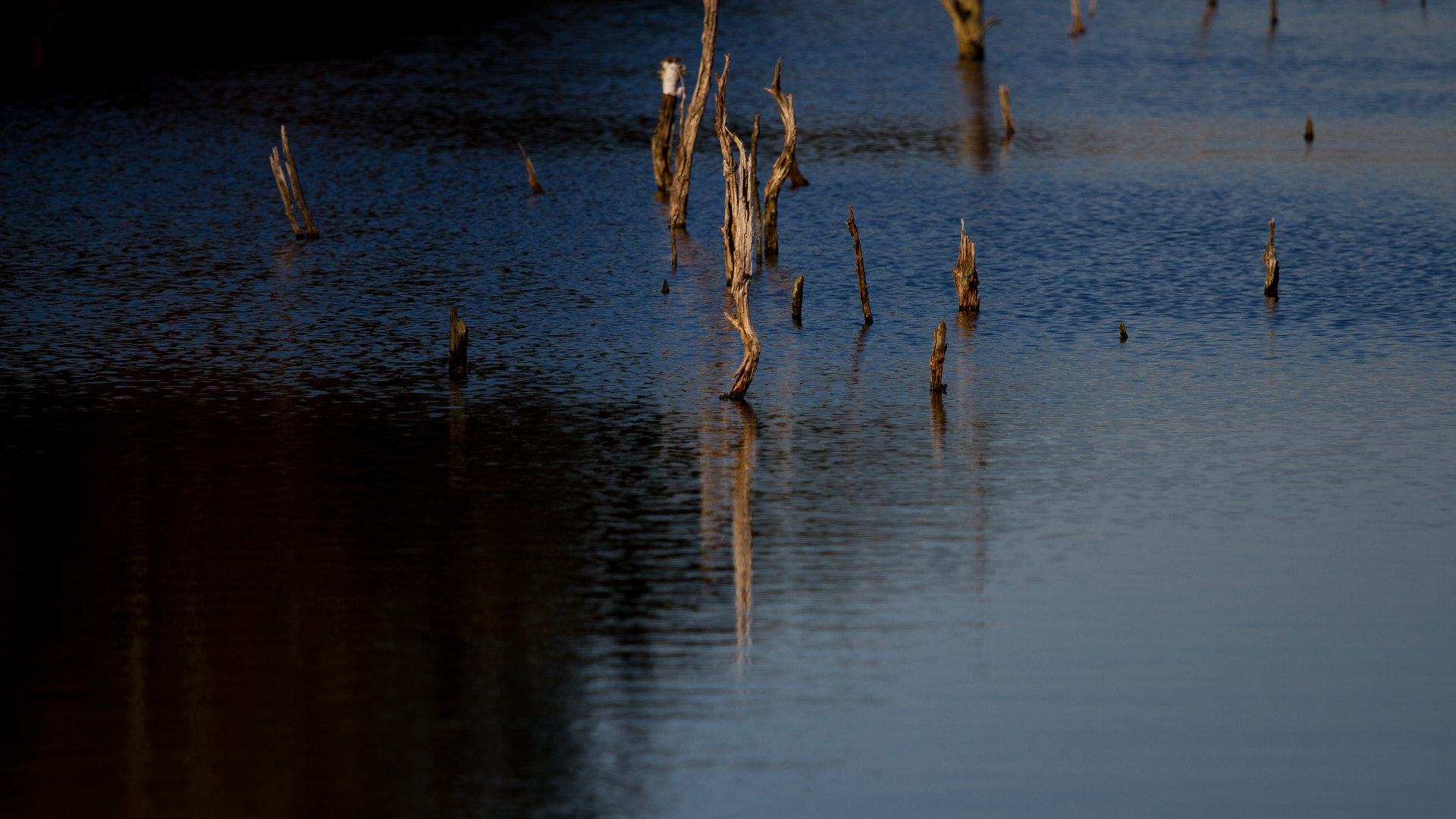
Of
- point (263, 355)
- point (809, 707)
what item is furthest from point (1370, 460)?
point (263, 355)

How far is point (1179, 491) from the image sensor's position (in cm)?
1639

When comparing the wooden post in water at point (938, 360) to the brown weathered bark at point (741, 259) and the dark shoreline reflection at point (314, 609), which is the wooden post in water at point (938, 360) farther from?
the dark shoreline reflection at point (314, 609)

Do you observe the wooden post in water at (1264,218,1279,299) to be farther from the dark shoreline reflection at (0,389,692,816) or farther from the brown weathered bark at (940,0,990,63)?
the brown weathered bark at (940,0,990,63)

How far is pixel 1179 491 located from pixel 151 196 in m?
26.5

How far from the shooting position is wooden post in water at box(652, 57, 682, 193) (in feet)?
105

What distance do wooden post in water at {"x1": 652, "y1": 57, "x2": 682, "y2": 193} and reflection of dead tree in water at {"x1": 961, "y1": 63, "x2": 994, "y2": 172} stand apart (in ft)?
29.3

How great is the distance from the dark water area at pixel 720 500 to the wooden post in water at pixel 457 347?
23 cm

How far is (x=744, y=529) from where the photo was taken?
15.2m

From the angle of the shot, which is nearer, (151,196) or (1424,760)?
(1424,760)

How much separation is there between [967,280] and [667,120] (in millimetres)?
10139

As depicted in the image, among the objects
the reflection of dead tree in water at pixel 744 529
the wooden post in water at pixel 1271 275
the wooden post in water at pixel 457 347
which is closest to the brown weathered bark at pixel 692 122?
the wooden post in water at pixel 457 347

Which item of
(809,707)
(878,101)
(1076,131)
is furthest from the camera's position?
(878,101)

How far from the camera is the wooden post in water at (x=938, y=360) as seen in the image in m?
20.2

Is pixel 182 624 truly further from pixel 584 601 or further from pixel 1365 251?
pixel 1365 251
